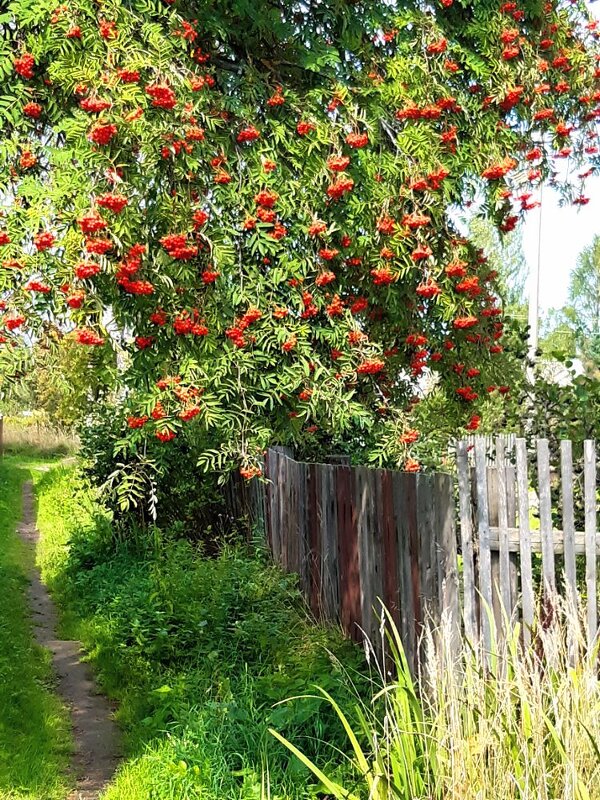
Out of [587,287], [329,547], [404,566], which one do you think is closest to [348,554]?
[329,547]

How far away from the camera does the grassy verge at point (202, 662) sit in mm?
5148

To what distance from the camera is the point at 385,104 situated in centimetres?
657

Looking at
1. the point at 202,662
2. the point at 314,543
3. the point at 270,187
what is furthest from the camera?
the point at 314,543

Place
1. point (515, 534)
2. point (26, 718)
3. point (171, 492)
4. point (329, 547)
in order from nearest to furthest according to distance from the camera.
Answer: point (515, 534), point (26, 718), point (329, 547), point (171, 492)

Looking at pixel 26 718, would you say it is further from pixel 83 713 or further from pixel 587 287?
pixel 587 287

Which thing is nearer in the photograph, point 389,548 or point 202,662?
point 389,548

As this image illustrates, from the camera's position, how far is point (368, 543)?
6.97 metres

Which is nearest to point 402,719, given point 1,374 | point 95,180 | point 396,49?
point 1,374

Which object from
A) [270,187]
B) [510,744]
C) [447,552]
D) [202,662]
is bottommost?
[202,662]

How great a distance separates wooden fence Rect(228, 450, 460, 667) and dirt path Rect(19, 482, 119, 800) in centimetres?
184

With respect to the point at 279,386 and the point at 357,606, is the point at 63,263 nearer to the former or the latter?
the point at 279,386

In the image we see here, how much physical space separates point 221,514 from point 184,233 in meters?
7.51

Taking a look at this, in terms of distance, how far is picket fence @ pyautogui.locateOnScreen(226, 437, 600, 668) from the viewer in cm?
521

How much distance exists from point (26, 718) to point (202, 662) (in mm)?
1273
